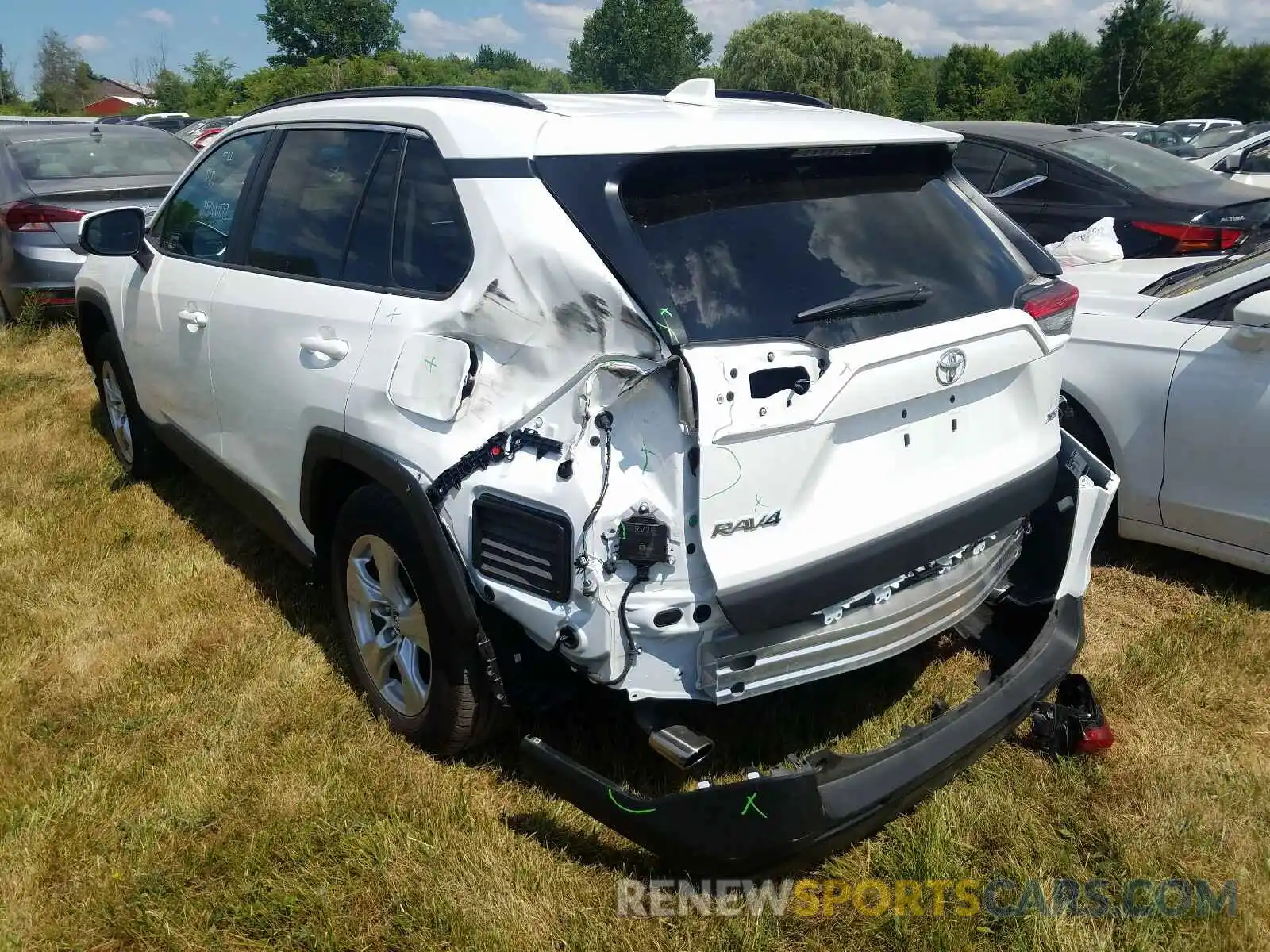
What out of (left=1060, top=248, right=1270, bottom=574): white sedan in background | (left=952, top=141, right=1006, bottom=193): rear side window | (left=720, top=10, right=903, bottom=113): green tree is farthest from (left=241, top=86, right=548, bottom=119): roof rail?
(left=720, top=10, right=903, bottom=113): green tree

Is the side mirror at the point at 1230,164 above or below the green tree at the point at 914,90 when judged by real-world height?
below

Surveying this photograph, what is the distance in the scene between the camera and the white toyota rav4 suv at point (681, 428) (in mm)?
2118

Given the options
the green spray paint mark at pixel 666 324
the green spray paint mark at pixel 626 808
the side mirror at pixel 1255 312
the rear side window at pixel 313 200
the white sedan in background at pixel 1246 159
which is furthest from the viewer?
the white sedan in background at pixel 1246 159

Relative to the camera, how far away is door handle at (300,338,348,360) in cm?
280

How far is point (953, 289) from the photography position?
2570 millimetres

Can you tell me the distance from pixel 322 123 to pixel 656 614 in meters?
2.13

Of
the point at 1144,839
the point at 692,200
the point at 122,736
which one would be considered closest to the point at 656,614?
the point at 692,200

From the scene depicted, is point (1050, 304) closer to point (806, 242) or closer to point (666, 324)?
point (806, 242)

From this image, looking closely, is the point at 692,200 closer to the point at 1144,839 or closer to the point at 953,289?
the point at 953,289

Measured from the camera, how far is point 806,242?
2.40 metres

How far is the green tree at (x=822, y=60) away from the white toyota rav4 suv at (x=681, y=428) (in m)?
60.1

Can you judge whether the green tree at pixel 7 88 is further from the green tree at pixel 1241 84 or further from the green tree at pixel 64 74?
the green tree at pixel 1241 84

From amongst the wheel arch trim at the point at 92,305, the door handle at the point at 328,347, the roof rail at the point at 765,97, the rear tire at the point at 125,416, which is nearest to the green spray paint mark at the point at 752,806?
the door handle at the point at 328,347

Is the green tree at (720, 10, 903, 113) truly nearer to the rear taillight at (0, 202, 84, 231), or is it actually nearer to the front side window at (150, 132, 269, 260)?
the rear taillight at (0, 202, 84, 231)
